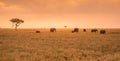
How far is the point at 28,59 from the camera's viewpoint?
14195 mm

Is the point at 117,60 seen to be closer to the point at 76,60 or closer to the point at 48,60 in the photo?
the point at 76,60

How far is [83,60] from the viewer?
1415 cm

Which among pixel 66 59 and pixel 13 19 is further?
pixel 13 19

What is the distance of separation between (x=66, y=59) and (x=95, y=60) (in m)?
2.07

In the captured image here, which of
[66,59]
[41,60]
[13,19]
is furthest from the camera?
[13,19]

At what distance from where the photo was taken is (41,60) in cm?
1377

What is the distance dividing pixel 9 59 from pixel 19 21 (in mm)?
107928

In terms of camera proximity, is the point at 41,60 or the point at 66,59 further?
the point at 66,59

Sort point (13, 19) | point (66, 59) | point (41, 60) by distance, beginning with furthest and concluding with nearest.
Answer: point (13, 19) < point (66, 59) < point (41, 60)

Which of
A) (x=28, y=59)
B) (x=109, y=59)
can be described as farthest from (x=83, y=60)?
(x=28, y=59)

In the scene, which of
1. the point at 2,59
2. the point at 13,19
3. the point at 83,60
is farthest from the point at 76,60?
the point at 13,19

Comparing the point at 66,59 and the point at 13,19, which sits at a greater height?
the point at 13,19

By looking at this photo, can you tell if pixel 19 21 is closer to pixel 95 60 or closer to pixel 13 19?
pixel 13 19

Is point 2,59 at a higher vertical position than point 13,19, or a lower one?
lower
